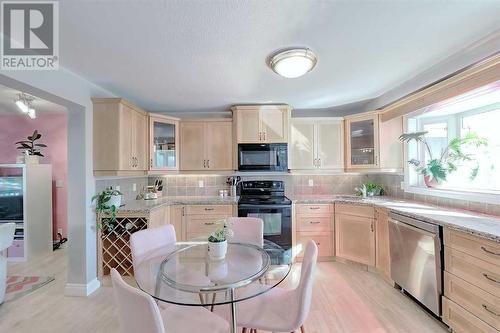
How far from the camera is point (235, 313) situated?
1459 millimetres

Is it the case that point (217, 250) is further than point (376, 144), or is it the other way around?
point (376, 144)

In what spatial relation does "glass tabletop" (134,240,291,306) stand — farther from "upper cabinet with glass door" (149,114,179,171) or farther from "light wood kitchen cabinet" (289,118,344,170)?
"light wood kitchen cabinet" (289,118,344,170)

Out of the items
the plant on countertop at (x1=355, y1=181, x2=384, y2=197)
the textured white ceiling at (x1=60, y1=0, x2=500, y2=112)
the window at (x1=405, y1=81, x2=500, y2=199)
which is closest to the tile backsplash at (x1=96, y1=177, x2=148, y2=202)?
the textured white ceiling at (x1=60, y1=0, x2=500, y2=112)

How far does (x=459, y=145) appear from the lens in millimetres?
2643

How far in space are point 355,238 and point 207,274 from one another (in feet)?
7.71

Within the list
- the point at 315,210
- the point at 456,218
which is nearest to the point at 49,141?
the point at 315,210

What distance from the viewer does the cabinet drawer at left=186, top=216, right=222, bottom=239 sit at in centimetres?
334

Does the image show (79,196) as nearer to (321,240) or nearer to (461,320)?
(321,240)

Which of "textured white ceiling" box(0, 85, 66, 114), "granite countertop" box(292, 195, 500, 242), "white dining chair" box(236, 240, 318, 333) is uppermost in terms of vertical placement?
"textured white ceiling" box(0, 85, 66, 114)

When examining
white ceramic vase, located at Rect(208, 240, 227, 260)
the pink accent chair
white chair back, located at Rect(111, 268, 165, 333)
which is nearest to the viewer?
white chair back, located at Rect(111, 268, 165, 333)

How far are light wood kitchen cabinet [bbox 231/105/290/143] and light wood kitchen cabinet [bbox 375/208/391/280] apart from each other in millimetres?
1563

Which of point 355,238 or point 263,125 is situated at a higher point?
point 263,125

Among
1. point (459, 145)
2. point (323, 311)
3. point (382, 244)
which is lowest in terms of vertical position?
point (323, 311)

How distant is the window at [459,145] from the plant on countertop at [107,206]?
3.61m
